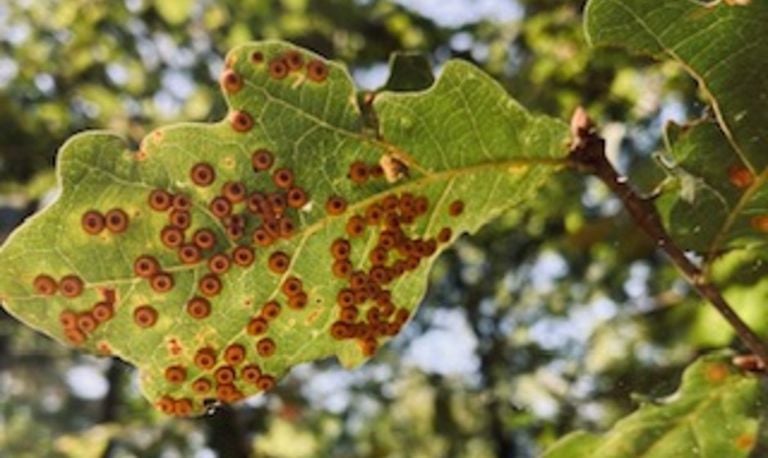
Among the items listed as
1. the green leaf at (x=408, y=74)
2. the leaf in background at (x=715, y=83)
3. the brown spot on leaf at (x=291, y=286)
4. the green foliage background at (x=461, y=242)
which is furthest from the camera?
the green foliage background at (x=461, y=242)

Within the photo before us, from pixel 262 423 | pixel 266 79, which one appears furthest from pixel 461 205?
pixel 262 423

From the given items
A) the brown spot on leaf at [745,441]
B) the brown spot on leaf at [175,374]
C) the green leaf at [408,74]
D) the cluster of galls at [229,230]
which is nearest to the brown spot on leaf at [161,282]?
the cluster of galls at [229,230]

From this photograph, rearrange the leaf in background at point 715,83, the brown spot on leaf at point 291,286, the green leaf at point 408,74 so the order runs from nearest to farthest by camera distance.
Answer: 1. the leaf in background at point 715,83
2. the brown spot on leaf at point 291,286
3. the green leaf at point 408,74

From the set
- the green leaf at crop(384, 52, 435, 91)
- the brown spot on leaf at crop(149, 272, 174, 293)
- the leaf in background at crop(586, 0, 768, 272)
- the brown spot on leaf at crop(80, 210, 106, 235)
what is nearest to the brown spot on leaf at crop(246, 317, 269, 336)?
the brown spot on leaf at crop(149, 272, 174, 293)

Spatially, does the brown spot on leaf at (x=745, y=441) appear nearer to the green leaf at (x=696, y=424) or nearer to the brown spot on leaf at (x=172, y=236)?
the green leaf at (x=696, y=424)

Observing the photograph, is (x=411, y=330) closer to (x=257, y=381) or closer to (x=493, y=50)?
(x=493, y=50)
